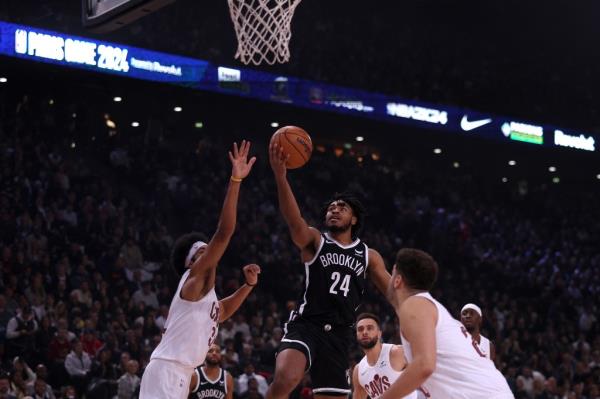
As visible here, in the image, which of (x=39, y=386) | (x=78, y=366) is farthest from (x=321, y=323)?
(x=78, y=366)

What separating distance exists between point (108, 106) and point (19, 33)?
4.97 meters

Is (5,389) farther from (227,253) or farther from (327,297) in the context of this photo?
(227,253)

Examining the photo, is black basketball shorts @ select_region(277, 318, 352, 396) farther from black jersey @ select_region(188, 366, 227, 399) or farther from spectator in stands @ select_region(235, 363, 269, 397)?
spectator in stands @ select_region(235, 363, 269, 397)

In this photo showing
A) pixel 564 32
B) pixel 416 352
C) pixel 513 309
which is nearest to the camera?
pixel 416 352

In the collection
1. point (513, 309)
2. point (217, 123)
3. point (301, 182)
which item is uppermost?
point (217, 123)

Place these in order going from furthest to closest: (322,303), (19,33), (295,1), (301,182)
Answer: (301,182)
(19,33)
(295,1)
(322,303)

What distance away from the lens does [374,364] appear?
812 cm

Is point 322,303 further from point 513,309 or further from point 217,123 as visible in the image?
point 217,123

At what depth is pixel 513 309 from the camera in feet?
67.3

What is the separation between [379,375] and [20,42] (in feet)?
40.3

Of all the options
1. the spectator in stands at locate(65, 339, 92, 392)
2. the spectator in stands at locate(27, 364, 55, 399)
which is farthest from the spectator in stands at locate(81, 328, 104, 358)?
the spectator in stands at locate(27, 364, 55, 399)

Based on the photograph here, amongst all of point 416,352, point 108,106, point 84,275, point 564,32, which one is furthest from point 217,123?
point 416,352

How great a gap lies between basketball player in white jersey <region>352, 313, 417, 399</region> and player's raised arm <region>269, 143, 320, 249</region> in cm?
161

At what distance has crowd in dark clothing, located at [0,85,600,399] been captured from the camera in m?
13.2
